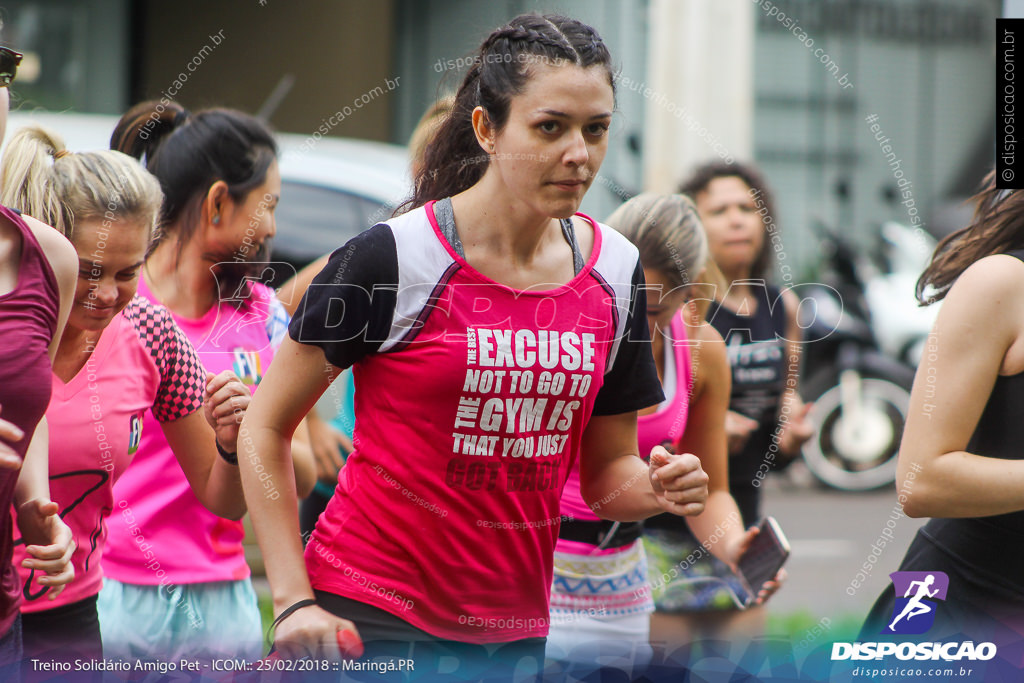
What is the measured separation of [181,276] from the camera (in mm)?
2656

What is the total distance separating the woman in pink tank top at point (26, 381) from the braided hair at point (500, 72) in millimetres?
743

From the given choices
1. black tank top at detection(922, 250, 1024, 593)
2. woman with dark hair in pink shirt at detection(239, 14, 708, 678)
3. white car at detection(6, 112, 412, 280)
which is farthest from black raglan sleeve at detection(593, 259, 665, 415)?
white car at detection(6, 112, 412, 280)

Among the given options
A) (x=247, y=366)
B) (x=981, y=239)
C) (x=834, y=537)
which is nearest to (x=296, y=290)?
(x=247, y=366)

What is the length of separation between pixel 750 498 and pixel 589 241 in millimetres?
1628

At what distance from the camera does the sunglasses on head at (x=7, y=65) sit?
1790mm

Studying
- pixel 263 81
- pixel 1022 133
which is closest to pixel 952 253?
pixel 1022 133

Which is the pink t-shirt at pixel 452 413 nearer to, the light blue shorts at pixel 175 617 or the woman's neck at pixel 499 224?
the woman's neck at pixel 499 224

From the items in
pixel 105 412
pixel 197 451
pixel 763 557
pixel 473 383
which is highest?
pixel 473 383

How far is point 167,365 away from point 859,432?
19.6 ft

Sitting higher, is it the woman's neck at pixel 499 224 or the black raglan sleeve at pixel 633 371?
the woman's neck at pixel 499 224

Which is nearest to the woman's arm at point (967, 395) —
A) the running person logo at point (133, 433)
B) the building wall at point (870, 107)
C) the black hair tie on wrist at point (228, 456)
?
the black hair tie on wrist at point (228, 456)

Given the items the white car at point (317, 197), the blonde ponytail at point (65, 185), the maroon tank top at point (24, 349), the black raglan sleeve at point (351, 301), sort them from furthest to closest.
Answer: the white car at point (317, 197), the blonde ponytail at point (65, 185), the black raglan sleeve at point (351, 301), the maroon tank top at point (24, 349)

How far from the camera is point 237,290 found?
2.74 m

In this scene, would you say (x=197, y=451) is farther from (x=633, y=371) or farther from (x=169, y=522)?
(x=633, y=371)
